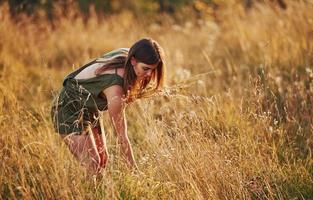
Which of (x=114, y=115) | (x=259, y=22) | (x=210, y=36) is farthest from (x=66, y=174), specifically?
(x=210, y=36)

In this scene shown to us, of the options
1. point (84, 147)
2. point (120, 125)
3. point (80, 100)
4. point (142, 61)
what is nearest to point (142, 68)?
point (142, 61)

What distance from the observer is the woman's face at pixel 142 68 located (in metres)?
3.82

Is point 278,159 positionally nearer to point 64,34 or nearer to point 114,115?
point 114,115

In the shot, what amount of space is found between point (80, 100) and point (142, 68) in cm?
51

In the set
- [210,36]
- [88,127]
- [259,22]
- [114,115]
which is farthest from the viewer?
[210,36]

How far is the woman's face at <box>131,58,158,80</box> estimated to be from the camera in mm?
3822

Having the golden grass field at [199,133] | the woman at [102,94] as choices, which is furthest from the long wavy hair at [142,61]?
the golden grass field at [199,133]

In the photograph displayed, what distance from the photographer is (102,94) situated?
160 inches

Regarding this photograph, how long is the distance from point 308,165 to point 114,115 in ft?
4.51

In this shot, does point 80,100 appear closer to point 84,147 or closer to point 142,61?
point 84,147

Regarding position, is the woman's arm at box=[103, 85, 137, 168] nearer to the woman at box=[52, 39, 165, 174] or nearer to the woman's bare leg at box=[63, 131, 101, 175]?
the woman at box=[52, 39, 165, 174]

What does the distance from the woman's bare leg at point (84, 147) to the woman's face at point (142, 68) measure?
55cm

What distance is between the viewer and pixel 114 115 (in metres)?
3.76

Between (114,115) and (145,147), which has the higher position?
(114,115)
